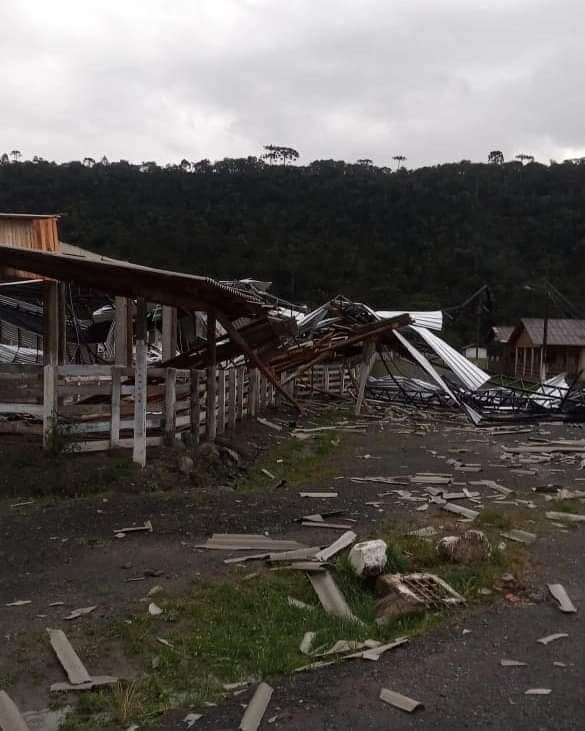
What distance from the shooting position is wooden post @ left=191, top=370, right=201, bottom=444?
494 inches

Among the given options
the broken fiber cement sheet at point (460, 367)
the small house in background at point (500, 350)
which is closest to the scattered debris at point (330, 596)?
the broken fiber cement sheet at point (460, 367)

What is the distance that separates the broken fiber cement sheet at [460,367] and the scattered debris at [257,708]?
13.8 metres

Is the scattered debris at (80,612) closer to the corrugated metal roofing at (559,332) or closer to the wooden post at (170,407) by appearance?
the wooden post at (170,407)

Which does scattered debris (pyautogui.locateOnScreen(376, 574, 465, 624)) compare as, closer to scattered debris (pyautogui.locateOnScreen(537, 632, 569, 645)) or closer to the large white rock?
the large white rock

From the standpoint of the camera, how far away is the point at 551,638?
5.38 m

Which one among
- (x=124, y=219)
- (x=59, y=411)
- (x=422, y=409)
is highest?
(x=124, y=219)

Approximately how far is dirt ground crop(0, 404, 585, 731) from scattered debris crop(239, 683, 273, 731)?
55 mm

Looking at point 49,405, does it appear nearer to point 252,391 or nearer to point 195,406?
point 195,406

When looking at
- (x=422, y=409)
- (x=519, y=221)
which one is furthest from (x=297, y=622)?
(x=519, y=221)

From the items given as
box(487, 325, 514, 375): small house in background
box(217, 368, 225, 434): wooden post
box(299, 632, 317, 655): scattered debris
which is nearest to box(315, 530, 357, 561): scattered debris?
box(299, 632, 317, 655): scattered debris

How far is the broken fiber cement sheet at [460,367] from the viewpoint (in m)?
17.7

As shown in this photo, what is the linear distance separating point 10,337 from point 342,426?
55.0 ft

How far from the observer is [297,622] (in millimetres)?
5664

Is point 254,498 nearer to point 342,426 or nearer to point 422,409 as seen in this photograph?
point 342,426
